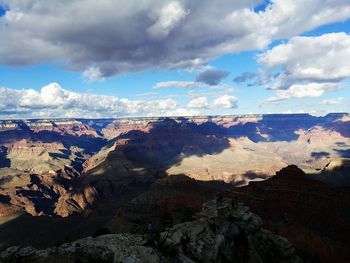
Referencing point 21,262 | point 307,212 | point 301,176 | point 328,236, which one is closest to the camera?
point 21,262

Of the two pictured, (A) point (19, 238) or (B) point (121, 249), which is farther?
(A) point (19, 238)

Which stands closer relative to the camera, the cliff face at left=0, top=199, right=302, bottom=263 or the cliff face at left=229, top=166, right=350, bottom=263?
the cliff face at left=0, top=199, right=302, bottom=263

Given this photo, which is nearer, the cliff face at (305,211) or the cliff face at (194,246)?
the cliff face at (194,246)

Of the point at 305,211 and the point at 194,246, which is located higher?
the point at 194,246

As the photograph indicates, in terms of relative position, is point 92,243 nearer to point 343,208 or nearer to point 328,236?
point 328,236

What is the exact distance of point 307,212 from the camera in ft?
459

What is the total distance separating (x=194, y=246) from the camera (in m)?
52.8

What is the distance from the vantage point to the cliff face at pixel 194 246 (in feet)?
145

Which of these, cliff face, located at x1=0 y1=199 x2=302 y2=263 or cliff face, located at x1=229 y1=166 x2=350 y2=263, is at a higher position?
cliff face, located at x1=0 y1=199 x2=302 y2=263

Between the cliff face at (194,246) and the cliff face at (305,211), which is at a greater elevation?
the cliff face at (194,246)

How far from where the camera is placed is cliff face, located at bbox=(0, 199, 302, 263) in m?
44.1

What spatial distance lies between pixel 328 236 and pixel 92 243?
4020 inches

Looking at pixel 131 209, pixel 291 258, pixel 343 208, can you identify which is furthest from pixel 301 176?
pixel 291 258

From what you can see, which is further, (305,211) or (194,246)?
(305,211)
